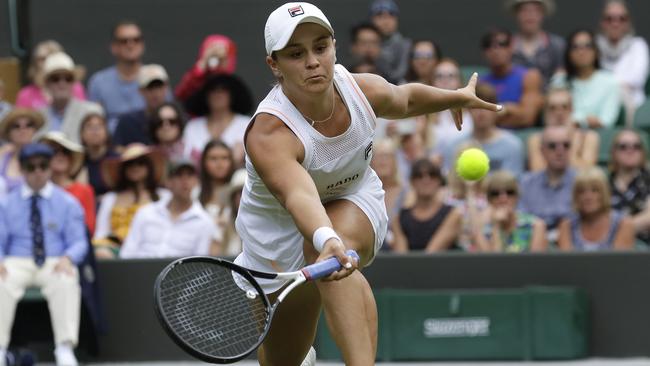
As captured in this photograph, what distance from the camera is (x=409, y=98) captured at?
18.6ft

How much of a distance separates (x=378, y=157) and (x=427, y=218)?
620mm

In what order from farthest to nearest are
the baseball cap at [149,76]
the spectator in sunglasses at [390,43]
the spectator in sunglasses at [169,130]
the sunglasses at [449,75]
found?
1. the spectator in sunglasses at [390,43]
2. the baseball cap at [149,76]
3. the spectator in sunglasses at [169,130]
4. the sunglasses at [449,75]

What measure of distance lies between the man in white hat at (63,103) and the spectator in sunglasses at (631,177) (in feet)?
13.5

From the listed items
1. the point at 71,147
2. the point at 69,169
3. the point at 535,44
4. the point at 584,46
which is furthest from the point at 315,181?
the point at 535,44

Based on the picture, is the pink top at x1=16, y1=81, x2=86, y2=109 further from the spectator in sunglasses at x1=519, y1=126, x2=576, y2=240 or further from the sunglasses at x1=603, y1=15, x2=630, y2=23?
the sunglasses at x1=603, y1=15, x2=630, y2=23

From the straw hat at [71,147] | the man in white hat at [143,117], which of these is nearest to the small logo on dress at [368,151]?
the straw hat at [71,147]

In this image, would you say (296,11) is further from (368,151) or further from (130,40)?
(130,40)

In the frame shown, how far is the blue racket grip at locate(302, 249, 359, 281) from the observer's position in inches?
181

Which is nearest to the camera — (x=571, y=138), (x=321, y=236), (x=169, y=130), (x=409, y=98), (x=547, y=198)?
(x=321, y=236)

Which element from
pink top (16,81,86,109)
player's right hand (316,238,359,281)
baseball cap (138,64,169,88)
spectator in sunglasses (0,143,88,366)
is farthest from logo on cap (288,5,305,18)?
pink top (16,81,86,109)

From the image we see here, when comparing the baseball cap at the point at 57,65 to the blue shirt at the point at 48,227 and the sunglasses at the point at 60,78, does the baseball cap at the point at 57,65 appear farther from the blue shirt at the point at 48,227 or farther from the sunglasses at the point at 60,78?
the blue shirt at the point at 48,227

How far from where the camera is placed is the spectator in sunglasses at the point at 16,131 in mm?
10328

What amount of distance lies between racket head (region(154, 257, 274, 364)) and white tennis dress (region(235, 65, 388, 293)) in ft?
1.71

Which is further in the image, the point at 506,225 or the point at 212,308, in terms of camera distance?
the point at 506,225
